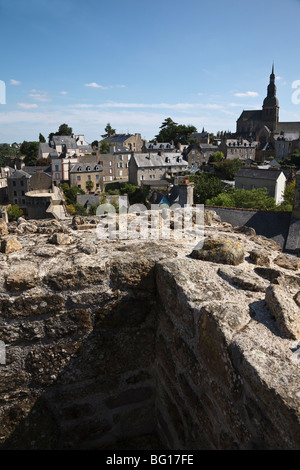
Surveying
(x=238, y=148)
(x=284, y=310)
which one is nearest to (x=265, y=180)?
Result: (x=238, y=148)

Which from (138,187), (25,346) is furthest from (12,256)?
(138,187)

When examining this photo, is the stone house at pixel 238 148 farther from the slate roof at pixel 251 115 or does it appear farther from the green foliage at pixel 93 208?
the green foliage at pixel 93 208

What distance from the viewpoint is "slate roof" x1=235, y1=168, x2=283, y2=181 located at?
37844 millimetres

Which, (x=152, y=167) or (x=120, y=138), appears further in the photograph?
(x=120, y=138)

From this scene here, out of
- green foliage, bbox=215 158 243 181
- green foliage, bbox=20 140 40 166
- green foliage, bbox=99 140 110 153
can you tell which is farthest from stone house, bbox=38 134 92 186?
green foliage, bbox=215 158 243 181

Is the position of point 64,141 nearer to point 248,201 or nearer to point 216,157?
point 216,157

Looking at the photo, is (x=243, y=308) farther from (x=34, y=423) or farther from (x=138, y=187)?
(x=138, y=187)

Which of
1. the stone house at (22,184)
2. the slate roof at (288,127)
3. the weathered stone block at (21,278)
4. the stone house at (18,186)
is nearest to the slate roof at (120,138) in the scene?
the stone house at (22,184)

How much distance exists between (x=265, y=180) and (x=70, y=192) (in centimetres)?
2309

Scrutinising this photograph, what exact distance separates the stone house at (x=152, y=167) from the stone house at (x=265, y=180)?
1425cm

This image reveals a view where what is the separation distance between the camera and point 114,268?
2436 millimetres

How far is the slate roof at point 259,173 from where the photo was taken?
37844mm

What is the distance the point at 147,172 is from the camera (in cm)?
5234

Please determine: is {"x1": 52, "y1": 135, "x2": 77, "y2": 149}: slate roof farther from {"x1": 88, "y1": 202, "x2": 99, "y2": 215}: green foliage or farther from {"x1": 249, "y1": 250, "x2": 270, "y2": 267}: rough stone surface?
{"x1": 249, "y1": 250, "x2": 270, "y2": 267}: rough stone surface
